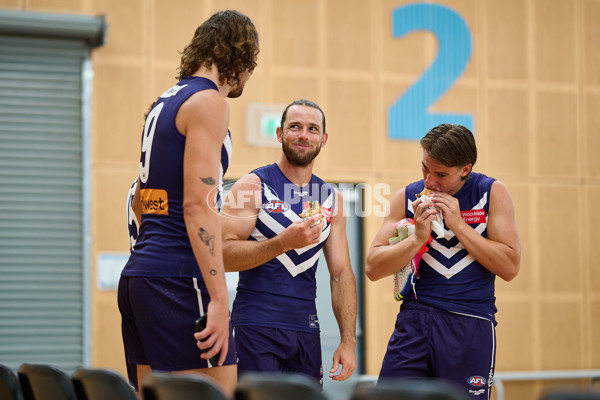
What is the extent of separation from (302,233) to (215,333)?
101cm

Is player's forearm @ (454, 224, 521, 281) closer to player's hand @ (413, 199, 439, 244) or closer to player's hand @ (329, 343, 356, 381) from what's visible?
player's hand @ (413, 199, 439, 244)

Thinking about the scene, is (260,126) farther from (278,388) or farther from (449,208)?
(278,388)

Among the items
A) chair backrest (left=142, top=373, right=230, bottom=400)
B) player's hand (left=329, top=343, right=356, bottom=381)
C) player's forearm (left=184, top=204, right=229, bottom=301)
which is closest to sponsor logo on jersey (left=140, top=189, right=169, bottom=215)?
player's forearm (left=184, top=204, right=229, bottom=301)

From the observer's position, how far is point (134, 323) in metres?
2.68

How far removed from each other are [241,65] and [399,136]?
220 inches

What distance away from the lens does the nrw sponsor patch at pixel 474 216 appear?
360cm

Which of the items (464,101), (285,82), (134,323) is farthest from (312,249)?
(464,101)

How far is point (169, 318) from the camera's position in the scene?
Answer: 2488 mm

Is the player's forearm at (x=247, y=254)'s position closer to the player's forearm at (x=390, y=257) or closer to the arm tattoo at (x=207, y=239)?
the player's forearm at (x=390, y=257)

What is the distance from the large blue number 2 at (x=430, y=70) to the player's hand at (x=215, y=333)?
5.91m

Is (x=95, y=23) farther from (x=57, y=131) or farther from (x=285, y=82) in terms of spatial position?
(x=285, y=82)

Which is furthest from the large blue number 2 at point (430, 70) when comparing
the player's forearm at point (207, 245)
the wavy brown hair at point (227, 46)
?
the player's forearm at point (207, 245)

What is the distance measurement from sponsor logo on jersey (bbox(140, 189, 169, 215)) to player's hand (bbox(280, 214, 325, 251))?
89 cm

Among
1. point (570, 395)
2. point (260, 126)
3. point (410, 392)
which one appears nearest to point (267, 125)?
point (260, 126)
